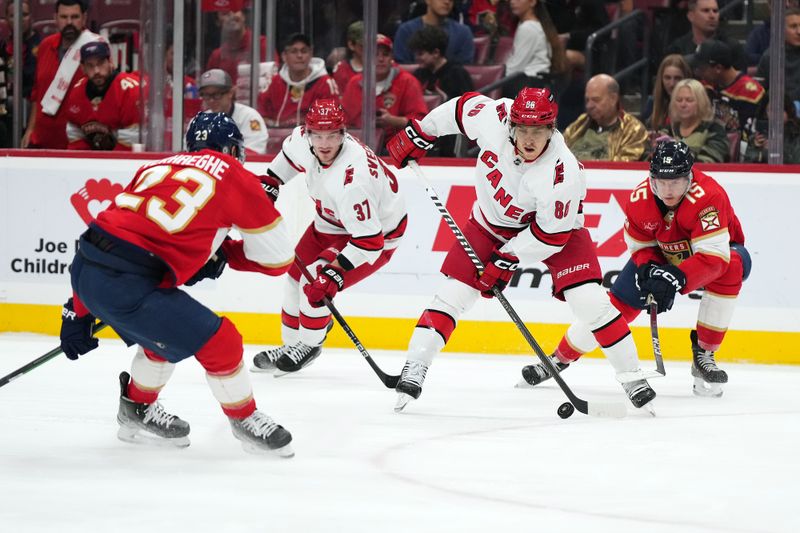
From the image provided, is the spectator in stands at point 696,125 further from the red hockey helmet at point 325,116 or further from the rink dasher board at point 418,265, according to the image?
the red hockey helmet at point 325,116

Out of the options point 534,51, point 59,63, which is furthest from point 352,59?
point 59,63

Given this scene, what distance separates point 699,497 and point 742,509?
0.45 feet

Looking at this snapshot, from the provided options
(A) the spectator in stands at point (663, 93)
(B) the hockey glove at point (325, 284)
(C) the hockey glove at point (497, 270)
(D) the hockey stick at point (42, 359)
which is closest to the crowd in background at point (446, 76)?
(A) the spectator in stands at point (663, 93)

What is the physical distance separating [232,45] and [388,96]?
2.74ft

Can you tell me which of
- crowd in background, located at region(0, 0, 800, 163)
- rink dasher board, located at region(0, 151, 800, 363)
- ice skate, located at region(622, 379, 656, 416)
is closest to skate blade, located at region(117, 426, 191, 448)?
ice skate, located at region(622, 379, 656, 416)

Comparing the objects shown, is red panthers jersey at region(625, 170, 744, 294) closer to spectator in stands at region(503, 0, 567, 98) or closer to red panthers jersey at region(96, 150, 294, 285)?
spectator in stands at region(503, 0, 567, 98)

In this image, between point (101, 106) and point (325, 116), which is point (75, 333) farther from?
point (101, 106)

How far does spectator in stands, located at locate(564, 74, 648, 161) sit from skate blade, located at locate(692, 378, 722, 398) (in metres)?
1.35

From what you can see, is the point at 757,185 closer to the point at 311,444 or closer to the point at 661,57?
the point at 661,57

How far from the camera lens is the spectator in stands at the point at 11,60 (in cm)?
618

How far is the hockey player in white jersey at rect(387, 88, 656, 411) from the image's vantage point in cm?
398

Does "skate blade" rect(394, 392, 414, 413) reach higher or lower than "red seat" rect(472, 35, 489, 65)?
lower

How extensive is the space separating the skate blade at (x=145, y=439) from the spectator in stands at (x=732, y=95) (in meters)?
3.22

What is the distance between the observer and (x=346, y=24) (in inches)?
230
